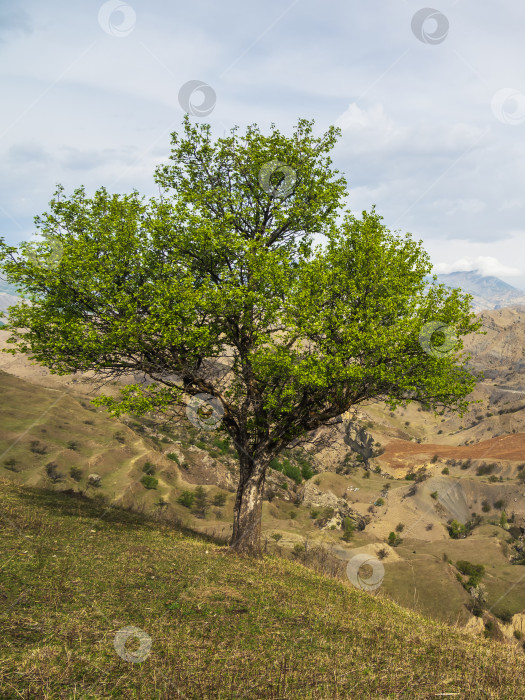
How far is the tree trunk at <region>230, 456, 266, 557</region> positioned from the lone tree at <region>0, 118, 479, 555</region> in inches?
2.3

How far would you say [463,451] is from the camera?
91.8 meters

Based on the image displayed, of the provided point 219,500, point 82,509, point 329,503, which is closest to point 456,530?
point 329,503

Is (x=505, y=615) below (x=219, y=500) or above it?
above

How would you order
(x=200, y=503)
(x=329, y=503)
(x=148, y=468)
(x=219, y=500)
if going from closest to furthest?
(x=200, y=503) < (x=219, y=500) < (x=148, y=468) < (x=329, y=503)

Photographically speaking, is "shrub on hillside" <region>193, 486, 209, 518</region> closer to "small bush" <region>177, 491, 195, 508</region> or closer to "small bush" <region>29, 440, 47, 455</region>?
"small bush" <region>177, 491, 195, 508</region>

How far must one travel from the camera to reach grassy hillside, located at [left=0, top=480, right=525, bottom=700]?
5727 mm

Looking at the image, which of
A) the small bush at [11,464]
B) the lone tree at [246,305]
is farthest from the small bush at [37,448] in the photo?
the lone tree at [246,305]

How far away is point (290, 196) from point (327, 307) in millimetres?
5664

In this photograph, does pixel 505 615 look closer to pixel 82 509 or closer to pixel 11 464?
pixel 82 509

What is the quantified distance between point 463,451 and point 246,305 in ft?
300

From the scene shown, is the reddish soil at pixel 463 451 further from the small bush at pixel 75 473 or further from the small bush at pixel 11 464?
the small bush at pixel 11 464

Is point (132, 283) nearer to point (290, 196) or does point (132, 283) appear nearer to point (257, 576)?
point (290, 196)

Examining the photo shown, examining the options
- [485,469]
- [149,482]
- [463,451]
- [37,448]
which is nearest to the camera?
[37,448]

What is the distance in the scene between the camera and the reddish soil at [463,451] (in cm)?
8478
